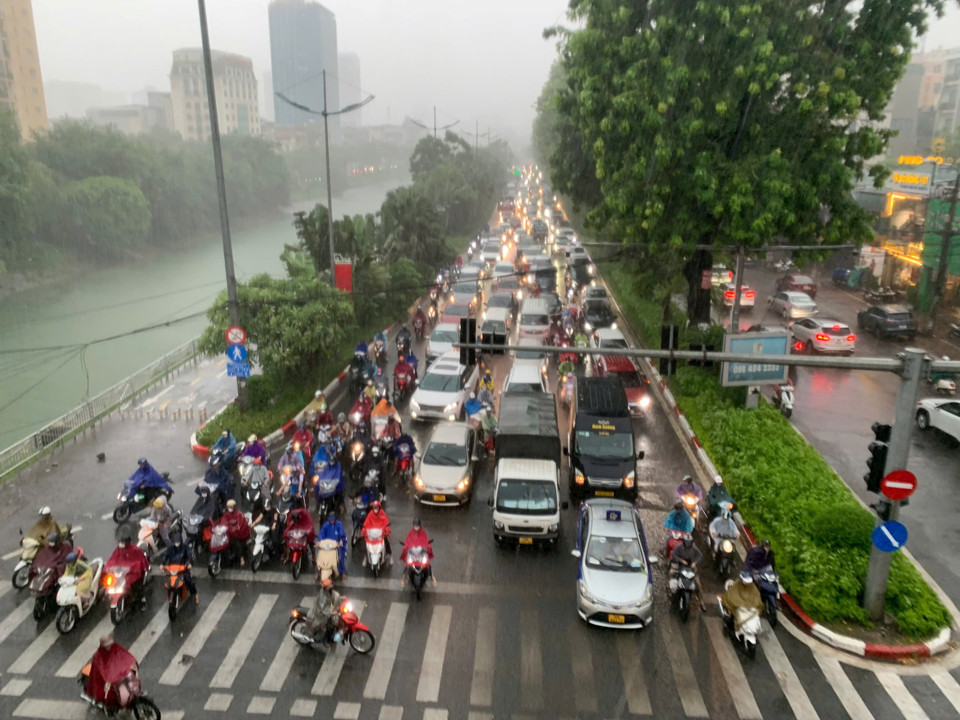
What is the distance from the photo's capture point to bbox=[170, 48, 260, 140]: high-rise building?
137500 mm

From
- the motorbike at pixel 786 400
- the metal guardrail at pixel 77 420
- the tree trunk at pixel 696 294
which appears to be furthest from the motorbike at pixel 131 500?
the tree trunk at pixel 696 294

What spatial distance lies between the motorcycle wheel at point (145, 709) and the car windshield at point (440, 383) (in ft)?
43.3

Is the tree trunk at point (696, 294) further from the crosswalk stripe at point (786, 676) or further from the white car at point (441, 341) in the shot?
the crosswalk stripe at point (786, 676)

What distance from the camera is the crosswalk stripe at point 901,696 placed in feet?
32.8

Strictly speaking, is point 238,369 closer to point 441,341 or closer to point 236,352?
point 236,352

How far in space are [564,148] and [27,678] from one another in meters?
24.9

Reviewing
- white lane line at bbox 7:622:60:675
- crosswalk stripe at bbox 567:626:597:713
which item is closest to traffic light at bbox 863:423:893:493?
crosswalk stripe at bbox 567:626:597:713

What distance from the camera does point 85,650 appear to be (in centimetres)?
1128

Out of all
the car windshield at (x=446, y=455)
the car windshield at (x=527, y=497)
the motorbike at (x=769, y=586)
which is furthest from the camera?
the car windshield at (x=446, y=455)

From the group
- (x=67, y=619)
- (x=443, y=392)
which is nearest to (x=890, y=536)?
(x=443, y=392)

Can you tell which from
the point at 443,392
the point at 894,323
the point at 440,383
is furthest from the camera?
the point at 894,323

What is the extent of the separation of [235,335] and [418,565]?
33.7 feet

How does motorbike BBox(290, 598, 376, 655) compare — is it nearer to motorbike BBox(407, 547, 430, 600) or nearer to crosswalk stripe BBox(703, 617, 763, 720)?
motorbike BBox(407, 547, 430, 600)

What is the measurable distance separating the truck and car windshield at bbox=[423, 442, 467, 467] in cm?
89
